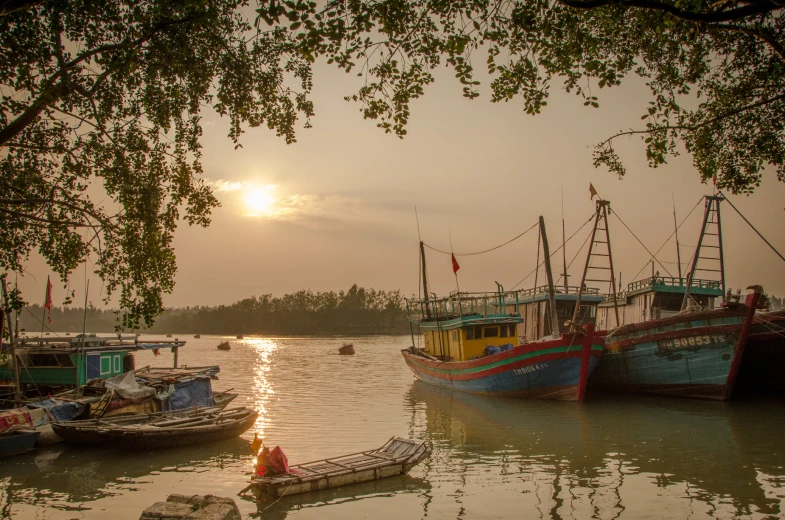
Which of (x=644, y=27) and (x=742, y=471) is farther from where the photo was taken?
(x=742, y=471)

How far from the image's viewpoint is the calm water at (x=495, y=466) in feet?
33.1

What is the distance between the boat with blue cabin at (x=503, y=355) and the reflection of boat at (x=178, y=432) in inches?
453

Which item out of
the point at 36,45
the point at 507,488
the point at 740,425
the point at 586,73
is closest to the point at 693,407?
the point at 740,425

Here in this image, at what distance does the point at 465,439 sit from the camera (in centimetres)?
1642

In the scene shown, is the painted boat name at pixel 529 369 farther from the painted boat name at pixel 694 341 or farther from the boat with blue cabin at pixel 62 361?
the boat with blue cabin at pixel 62 361

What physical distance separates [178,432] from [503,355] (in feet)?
43.8

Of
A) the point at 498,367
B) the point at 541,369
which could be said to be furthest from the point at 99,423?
the point at 541,369

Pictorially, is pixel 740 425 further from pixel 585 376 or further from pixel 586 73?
pixel 586 73

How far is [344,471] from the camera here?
11117 mm

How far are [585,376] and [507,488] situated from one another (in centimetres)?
1265

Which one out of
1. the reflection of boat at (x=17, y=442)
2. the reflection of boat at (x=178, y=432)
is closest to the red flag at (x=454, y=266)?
the reflection of boat at (x=178, y=432)

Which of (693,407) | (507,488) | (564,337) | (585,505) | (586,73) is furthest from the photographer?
(564,337)

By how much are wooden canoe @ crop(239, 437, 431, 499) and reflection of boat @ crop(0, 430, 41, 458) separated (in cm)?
669

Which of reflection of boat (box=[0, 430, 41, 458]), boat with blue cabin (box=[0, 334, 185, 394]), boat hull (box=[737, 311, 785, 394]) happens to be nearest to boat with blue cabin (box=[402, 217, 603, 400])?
boat hull (box=[737, 311, 785, 394])
